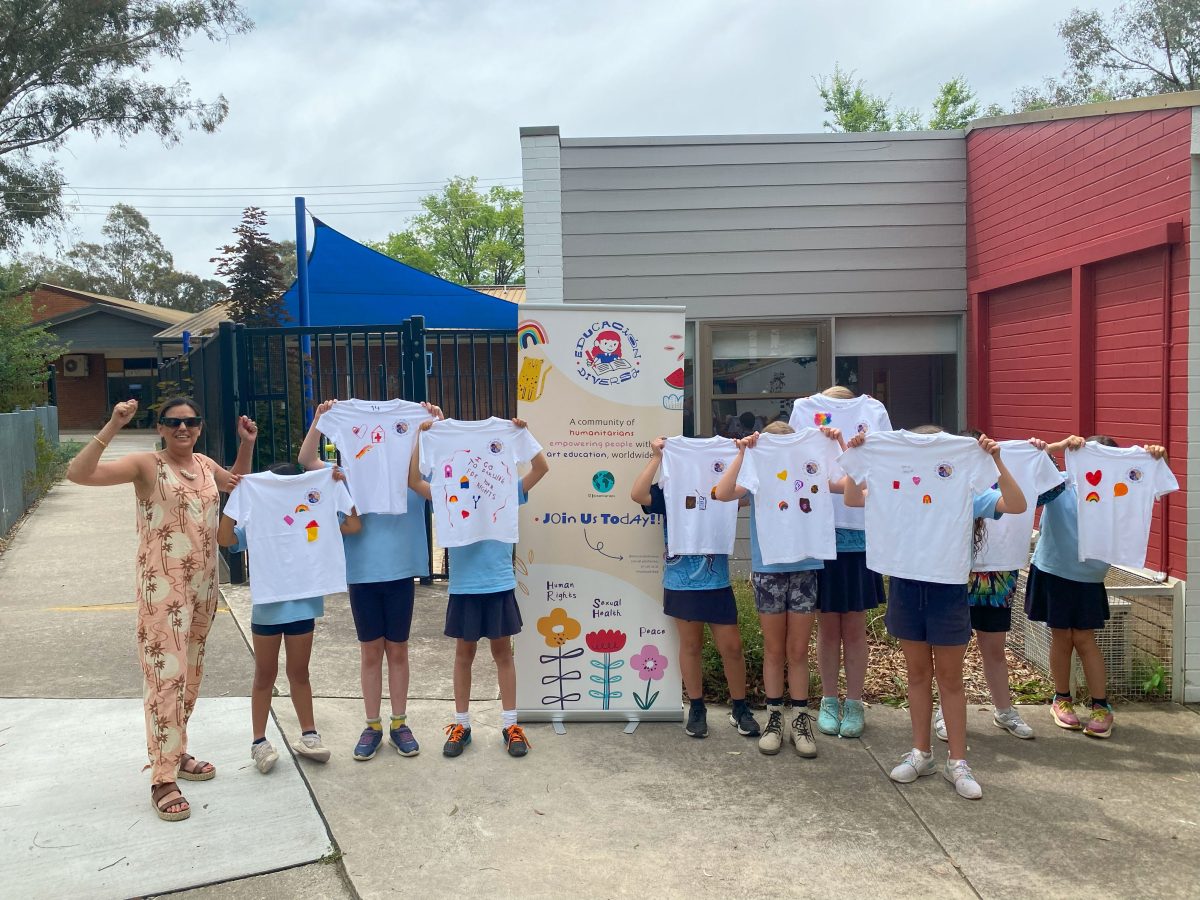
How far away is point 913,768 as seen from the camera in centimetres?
437

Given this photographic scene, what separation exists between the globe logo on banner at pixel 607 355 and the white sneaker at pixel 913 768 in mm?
2397

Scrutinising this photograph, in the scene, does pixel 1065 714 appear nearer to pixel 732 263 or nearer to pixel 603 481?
pixel 603 481

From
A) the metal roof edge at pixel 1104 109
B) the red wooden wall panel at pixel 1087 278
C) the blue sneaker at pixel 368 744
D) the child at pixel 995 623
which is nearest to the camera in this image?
the blue sneaker at pixel 368 744

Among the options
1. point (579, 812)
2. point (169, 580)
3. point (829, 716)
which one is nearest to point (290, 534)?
point (169, 580)

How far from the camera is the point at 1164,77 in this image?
3259cm

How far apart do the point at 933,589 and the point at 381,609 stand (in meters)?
2.68

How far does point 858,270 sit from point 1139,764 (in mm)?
5135

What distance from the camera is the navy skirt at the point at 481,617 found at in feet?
15.4

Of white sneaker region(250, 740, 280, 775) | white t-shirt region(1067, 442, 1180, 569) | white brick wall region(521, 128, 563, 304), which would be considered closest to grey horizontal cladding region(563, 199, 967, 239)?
white brick wall region(521, 128, 563, 304)

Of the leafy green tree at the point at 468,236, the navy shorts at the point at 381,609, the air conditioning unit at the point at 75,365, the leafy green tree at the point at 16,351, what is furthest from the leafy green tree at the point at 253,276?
the leafy green tree at the point at 468,236

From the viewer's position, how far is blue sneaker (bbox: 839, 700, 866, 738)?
4.90 meters

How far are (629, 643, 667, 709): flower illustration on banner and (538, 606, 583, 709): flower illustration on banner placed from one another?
0.31 m

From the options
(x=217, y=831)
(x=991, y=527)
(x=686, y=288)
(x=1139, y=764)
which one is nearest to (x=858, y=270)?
(x=686, y=288)

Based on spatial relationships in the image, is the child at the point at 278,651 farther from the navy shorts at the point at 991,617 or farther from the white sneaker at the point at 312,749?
the navy shorts at the point at 991,617
